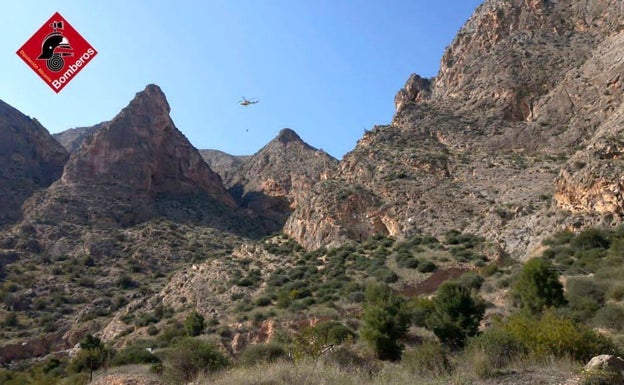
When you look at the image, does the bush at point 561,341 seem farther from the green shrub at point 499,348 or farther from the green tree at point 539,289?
the green tree at point 539,289

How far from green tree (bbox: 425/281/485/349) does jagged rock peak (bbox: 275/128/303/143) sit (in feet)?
241

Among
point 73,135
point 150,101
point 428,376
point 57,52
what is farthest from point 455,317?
point 73,135

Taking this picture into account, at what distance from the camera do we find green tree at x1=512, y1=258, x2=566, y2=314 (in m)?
16.6

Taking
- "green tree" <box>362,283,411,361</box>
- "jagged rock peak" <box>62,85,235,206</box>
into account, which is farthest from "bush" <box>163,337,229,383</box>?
"jagged rock peak" <box>62,85,235,206</box>

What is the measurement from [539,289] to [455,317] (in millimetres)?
2965

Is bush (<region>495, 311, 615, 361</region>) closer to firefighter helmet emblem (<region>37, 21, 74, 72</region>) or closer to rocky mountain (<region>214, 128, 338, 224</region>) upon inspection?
firefighter helmet emblem (<region>37, 21, 74, 72</region>)

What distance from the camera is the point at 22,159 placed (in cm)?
7094

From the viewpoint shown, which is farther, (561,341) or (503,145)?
(503,145)

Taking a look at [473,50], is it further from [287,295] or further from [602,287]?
[602,287]

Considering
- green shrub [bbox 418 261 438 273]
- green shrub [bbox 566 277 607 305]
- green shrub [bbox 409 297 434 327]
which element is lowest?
green shrub [bbox 409 297 434 327]

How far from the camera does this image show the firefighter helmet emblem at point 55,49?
15133mm

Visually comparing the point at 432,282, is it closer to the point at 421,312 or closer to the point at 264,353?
the point at 421,312

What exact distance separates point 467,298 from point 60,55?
580 inches

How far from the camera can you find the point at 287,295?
2752cm
